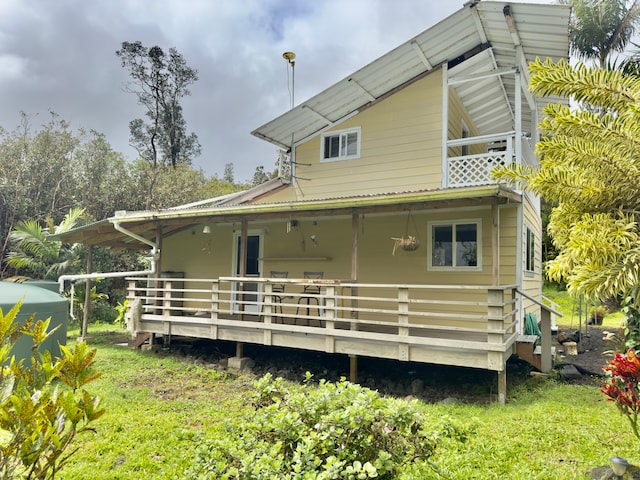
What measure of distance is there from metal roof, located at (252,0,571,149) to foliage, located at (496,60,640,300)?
422cm

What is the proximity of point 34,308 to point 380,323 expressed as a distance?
21.8 feet

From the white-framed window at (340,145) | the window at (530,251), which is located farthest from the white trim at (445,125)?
the window at (530,251)

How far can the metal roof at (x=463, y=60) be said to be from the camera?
791 centimetres

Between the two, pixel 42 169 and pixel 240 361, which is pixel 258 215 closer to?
pixel 240 361

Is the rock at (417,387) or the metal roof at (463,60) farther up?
the metal roof at (463,60)

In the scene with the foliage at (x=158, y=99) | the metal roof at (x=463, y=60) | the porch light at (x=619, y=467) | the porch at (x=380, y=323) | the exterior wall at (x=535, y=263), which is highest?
the foliage at (x=158, y=99)

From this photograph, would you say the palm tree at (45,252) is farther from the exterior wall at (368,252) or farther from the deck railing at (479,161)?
the deck railing at (479,161)

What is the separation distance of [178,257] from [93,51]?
2539 centimetres

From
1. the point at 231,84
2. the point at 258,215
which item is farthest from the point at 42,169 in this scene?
the point at 231,84

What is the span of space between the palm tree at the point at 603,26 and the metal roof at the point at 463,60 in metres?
12.0

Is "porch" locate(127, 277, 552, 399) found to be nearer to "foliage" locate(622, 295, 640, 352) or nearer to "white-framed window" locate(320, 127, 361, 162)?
"foliage" locate(622, 295, 640, 352)

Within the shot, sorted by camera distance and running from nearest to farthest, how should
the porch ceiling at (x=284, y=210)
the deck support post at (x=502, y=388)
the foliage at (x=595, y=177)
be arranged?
1. the foliage at (x=595, y=177)
2. the deck support post at (x=502, y=388)
3. the porch ceiling at (x=284, y=210)

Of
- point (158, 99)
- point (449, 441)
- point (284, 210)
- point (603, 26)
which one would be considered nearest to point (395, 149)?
point (284, 210)

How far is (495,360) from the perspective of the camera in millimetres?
5926
